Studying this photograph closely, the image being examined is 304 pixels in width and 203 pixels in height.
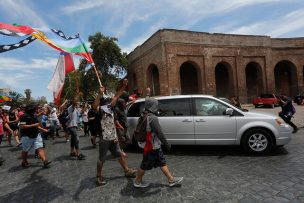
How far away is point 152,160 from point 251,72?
1200 inches

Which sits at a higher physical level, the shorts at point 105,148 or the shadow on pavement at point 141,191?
the shorts at point 105,148

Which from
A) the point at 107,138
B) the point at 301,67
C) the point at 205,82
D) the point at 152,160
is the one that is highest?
the point at 301,67

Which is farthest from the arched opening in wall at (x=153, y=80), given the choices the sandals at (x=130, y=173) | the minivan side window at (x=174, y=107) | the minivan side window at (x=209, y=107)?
the sandals at (x=130, y=173)

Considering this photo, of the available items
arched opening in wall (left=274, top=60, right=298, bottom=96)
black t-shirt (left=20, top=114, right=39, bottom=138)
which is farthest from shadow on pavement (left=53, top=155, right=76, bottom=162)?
arched opening in wall (left=274, top=60, right=298, bottom=96)

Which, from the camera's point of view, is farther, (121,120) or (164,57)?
(164,57)

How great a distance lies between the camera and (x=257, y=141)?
633 cm

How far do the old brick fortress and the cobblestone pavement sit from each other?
17594mm

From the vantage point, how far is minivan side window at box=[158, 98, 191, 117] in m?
6.91

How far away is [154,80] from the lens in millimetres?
29828

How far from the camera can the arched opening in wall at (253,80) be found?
96.8 feet

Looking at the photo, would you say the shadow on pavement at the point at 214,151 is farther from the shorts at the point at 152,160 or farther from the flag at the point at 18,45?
the flag at the point at 18,45

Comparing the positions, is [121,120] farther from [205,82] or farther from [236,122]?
[205,82]

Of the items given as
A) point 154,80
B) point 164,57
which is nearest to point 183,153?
point 164,57

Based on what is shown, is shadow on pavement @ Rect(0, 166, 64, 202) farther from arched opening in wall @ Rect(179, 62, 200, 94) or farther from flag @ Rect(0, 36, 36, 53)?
arched opening in wall @ Rect(179, 62, 200, 94)
